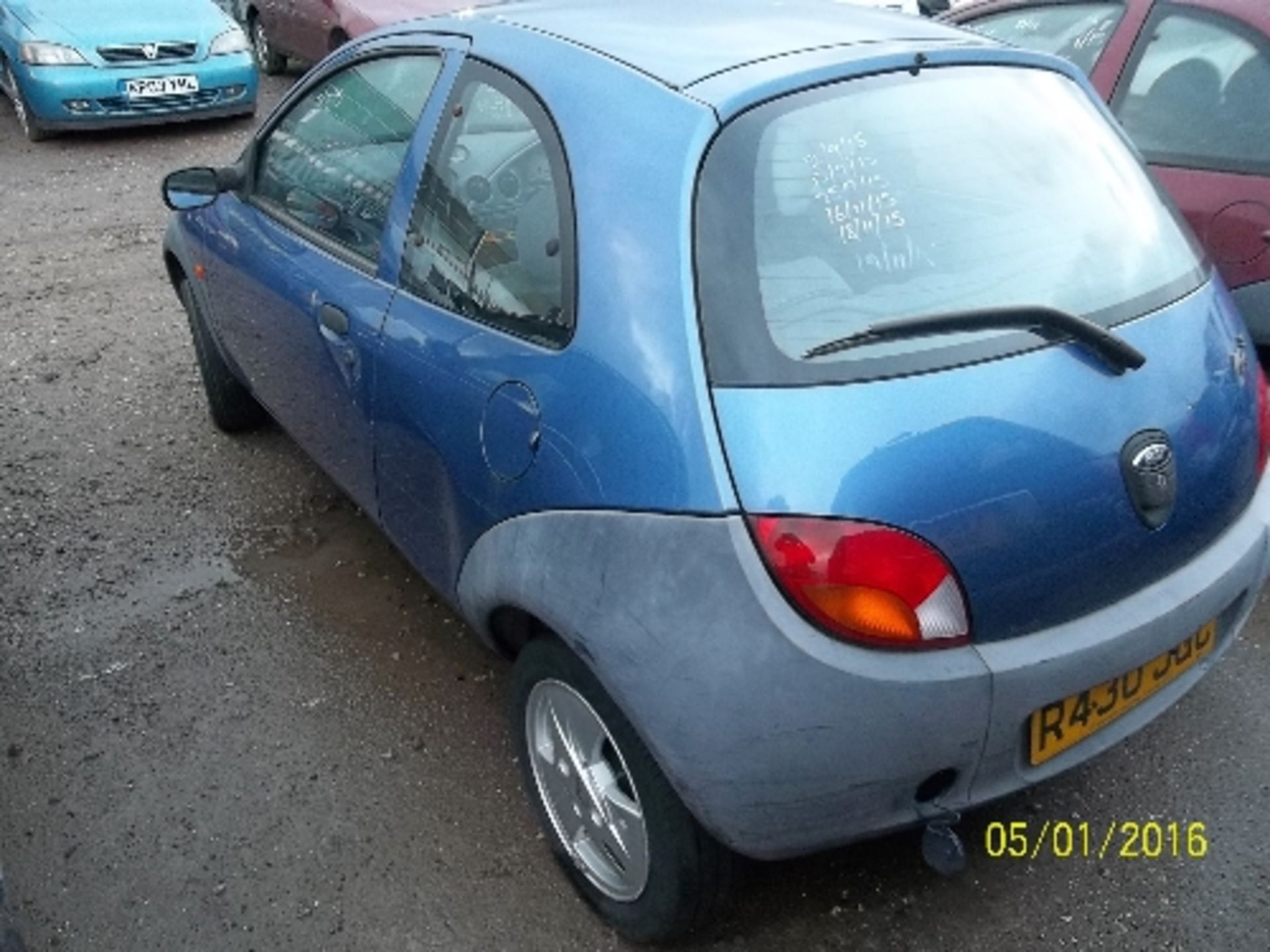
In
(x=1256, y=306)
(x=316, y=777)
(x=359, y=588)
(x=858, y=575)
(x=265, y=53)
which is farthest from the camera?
(x=265, y=53)

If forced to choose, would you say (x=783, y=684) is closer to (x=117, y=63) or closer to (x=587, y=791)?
(x=587, y=791)

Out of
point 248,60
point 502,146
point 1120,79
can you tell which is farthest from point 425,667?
point 248,60

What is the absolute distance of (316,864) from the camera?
100 inches

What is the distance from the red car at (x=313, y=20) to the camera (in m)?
8.22

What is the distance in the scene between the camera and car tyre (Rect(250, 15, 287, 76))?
33.4ft

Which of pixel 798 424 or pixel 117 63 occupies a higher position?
pixel 798 424

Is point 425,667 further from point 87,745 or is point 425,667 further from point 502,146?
point 502,146

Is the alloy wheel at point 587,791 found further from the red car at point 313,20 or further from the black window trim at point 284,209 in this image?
the red car at point 313,20

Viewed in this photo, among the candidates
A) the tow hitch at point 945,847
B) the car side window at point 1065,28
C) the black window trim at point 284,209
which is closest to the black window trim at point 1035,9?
the car side window at point 1065,28

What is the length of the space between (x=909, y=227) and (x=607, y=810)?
1.21 metres

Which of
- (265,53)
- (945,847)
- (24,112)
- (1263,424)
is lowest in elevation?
(265,53)

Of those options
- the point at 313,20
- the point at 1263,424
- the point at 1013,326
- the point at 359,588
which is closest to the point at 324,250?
the point at 359,588

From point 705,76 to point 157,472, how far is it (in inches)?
108

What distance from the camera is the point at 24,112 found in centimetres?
817
